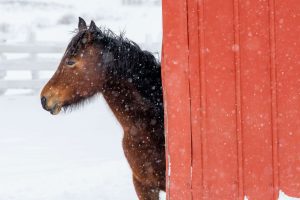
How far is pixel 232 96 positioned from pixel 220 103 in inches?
3.6

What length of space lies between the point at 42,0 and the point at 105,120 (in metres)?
17.2

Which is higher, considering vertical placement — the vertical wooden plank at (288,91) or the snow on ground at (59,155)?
the vertical wooden plank at (288,91)

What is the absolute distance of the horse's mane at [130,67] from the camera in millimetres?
3910

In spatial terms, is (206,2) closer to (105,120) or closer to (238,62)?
(238,62)

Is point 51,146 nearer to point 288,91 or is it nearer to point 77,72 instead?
point 77,72

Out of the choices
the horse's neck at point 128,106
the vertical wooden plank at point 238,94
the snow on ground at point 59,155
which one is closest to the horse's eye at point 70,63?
the horse's neck at point 128,106

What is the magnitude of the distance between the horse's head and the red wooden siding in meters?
0.85

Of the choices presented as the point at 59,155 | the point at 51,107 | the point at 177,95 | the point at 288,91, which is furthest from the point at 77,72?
the point at 59,155

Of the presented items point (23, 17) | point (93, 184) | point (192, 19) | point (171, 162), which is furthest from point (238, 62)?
point (23, 17)

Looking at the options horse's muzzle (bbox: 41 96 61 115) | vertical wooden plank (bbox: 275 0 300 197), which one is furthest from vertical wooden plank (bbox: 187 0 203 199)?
horse's muzzle (bbox: 41 96 61 115)

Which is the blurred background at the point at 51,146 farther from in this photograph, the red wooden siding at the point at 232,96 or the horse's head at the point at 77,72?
the red wooden siding at the point at 232,96

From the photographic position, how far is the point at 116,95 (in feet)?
12.9

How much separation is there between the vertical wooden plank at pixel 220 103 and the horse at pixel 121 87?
0.63 m

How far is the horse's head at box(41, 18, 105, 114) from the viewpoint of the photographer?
3.89 metres
